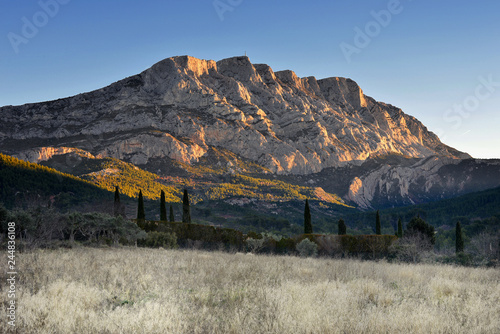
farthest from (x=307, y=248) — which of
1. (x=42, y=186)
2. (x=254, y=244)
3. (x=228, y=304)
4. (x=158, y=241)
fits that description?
(x=42, y=186)

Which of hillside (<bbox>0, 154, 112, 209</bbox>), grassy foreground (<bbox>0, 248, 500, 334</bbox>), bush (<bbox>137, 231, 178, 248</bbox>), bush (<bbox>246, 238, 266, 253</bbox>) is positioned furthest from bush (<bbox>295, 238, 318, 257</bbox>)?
hillside (<bbox>0, 154, 112, 209</bbox>)

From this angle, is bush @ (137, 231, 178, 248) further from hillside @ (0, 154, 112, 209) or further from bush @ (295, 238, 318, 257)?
hillside @ (0, 154, 112, 209)

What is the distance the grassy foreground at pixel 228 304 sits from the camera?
5262mm

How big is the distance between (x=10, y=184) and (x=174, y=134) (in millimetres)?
101672

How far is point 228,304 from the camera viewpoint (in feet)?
21.8

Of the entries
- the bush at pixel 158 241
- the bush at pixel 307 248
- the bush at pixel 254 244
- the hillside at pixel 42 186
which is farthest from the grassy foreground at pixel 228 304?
the hillside at pixel 42 186

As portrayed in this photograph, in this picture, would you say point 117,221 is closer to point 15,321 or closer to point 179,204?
point 15,321

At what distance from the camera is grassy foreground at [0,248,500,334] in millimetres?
5262

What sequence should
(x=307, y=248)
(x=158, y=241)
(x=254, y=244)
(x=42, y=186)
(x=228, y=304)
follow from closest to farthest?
(x=228, y=304), (x=158, y=241), (x=307, y=248), (x=254, y=244), (x=42, y=186)

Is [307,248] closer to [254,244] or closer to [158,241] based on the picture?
[254,244]

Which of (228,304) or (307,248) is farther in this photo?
(307,248)

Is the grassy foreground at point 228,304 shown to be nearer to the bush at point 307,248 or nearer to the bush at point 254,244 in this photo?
the bush at point 307,248

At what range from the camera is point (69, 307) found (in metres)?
5.89

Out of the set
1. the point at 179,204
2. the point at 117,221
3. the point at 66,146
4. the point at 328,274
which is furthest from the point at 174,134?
the point at 328,274
